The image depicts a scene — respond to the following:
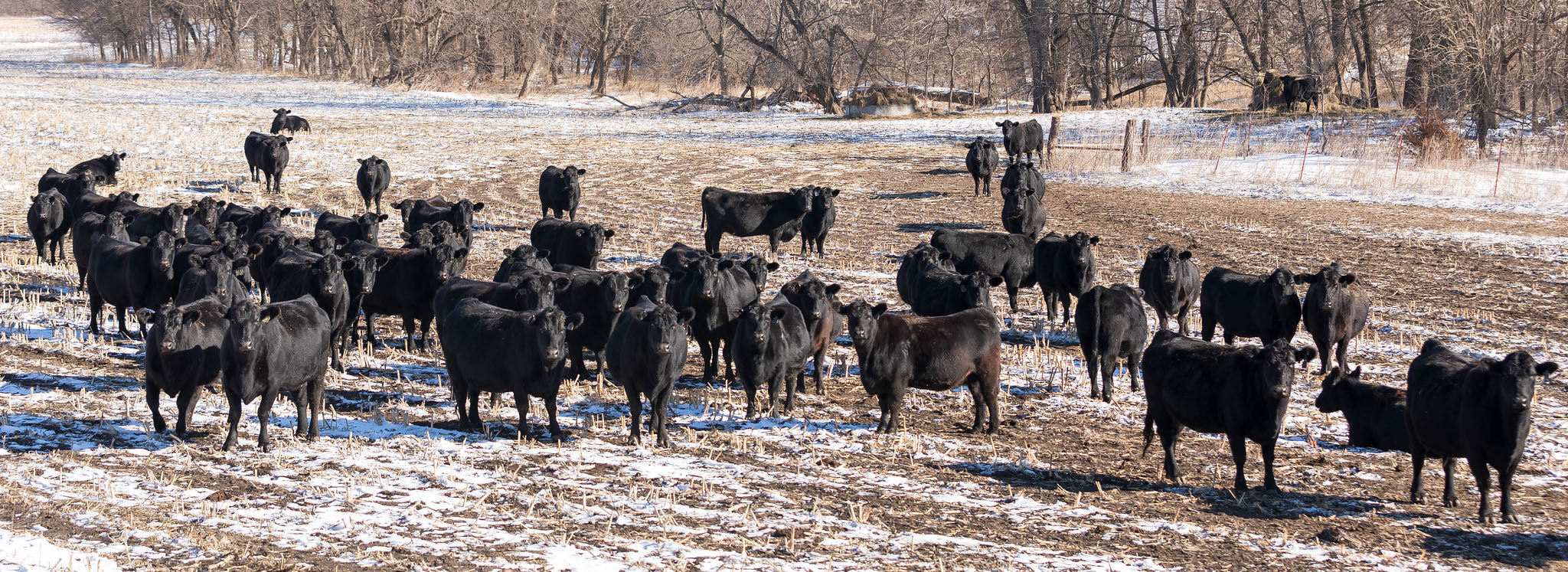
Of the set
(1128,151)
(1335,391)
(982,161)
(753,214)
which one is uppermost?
(1128,151)

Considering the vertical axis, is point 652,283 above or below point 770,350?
above

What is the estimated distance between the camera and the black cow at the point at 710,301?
39.0ft

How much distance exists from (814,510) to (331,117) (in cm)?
4048

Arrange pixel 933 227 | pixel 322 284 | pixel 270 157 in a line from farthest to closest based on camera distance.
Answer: pixel 270 157, pixel 933 227, pixel 322 284

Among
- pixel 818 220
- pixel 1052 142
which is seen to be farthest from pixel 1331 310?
pixel 1052 142

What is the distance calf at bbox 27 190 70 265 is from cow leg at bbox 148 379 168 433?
10175 millimetres

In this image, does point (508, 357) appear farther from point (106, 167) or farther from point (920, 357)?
point (106, 167)

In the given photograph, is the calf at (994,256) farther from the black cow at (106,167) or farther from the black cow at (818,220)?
the black cow at (106,167)

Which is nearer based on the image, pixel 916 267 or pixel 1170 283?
pixel 1170 283

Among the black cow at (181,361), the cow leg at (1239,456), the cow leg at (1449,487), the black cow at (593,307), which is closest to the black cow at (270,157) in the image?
the black cow at (593,307)

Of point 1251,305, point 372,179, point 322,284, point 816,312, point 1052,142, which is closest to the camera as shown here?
point 816,312

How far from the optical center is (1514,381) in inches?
304

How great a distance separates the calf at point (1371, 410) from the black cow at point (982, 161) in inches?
650

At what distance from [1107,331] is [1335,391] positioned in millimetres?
2058
